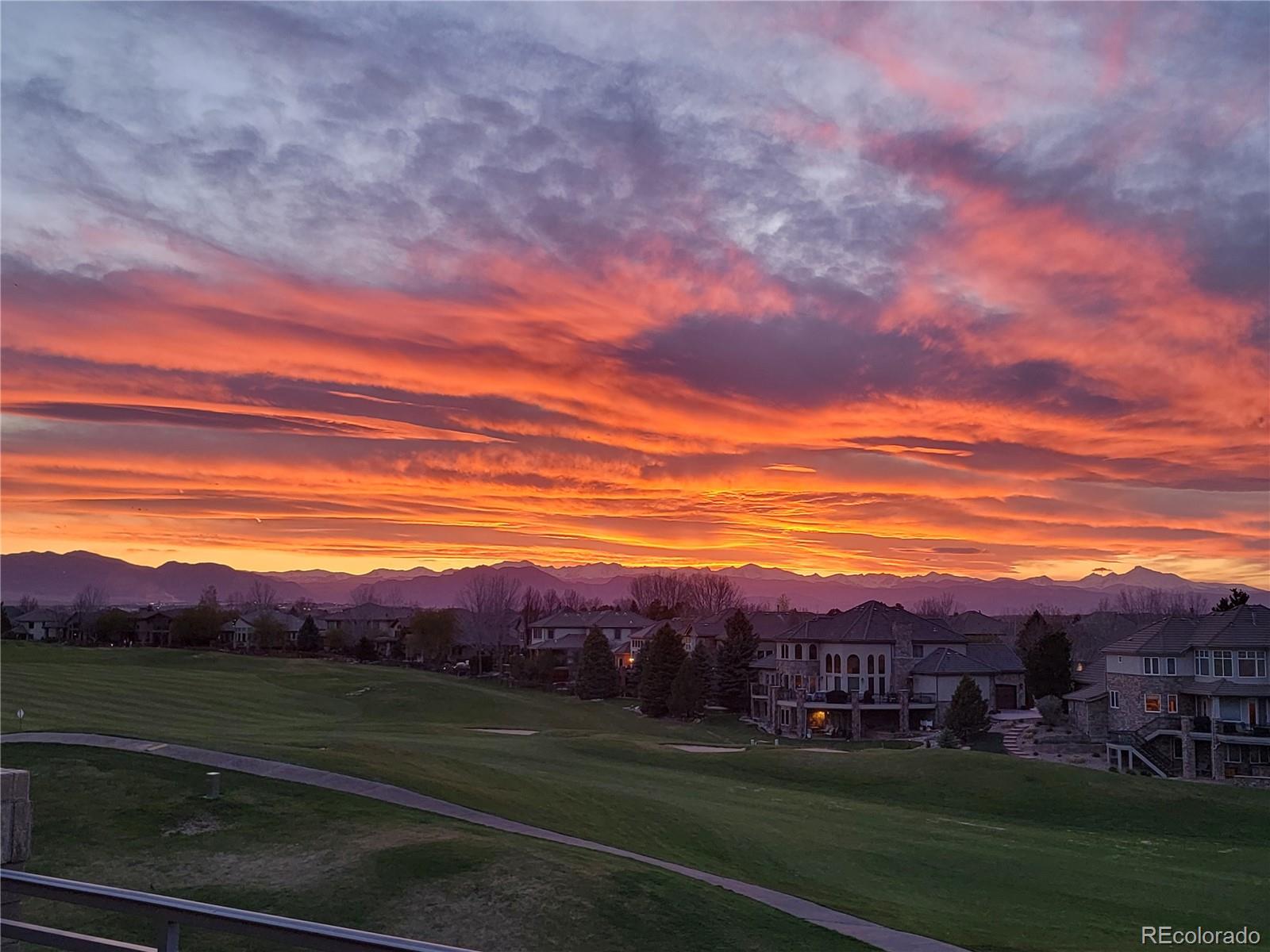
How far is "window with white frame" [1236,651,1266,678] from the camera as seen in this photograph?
2405 inches

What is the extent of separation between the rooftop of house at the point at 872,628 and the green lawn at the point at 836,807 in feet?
61.1

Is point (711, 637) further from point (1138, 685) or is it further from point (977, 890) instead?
point (977, 890)

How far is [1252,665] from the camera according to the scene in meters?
61.3

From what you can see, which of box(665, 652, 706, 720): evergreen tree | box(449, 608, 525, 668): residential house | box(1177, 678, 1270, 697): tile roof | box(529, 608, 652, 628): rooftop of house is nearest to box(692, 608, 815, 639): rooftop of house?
box(529, 608, 652, 628): rooftop of house

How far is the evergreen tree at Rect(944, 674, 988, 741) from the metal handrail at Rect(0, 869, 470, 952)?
67.6 meters

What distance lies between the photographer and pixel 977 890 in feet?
84.9

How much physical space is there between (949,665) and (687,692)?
69.9ft

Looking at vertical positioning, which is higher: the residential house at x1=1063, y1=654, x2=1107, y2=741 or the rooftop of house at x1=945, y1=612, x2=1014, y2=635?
the rooftop of house at x1=945, y1=612, x2=1014, y2=635

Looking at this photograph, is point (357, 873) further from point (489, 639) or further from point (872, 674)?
point (489, 639)

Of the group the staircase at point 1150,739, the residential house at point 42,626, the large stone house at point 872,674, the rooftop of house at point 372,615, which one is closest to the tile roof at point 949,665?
the large stone house at point 872,674

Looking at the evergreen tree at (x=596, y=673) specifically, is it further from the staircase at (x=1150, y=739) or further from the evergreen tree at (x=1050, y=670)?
the staircase at (x=1150, y=739)

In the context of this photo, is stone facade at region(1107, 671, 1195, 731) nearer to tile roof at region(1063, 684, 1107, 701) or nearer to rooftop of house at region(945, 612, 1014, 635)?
tile roof at region(1063, 684, 1107, 701)

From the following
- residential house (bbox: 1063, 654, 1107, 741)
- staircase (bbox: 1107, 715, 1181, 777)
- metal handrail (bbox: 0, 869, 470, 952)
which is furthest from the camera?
residential house (bbox: 1063, 654, 1107, 741)

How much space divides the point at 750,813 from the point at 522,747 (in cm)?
1501
